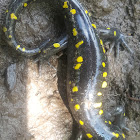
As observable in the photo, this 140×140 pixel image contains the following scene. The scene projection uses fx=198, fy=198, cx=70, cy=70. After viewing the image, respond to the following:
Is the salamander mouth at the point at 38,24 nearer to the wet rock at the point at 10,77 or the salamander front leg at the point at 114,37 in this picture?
the wet rock at the point at 10,77

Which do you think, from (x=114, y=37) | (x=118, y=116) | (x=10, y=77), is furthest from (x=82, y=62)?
(x=118, y=116)

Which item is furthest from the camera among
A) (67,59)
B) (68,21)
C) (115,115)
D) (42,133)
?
(115,115)

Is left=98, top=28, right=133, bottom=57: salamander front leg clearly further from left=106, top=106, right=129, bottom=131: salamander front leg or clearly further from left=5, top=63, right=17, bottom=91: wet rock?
left=5, top=63, right=17, bottom=91: wet rock

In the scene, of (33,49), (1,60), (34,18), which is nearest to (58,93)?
(33,49)

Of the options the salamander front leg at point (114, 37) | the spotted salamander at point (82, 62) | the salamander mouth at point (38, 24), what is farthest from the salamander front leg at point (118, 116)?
the salamander mouth at point (38, 24)

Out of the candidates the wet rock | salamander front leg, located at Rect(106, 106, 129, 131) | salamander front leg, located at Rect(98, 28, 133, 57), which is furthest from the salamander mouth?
salamander front leg, located at Rect(106, 106, 129, 131)

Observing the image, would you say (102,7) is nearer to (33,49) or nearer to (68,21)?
(68,21)
